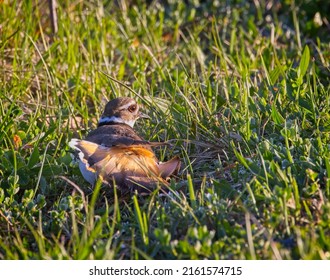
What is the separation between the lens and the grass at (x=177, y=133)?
410 centimetres

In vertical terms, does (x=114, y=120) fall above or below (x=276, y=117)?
below

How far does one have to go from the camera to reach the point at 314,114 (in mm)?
5195

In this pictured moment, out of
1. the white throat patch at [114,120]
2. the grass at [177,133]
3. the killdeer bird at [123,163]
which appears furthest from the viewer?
the white throat patch at [114,120]

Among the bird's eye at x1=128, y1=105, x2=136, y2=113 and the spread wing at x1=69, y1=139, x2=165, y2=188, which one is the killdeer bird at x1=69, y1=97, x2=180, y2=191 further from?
the bird's eye at x1=128, y1=105, x2=136, y2=113

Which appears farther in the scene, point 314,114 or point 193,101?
point 193,101

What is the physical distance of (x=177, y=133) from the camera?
5707 millimetres

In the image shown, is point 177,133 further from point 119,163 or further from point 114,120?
point 119,163

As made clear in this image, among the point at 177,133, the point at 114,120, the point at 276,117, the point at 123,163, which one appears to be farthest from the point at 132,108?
the point at 276,117

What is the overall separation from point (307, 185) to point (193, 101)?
→ 1954 mm

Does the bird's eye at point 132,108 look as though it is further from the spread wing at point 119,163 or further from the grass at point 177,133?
the spread wing at point 119,163

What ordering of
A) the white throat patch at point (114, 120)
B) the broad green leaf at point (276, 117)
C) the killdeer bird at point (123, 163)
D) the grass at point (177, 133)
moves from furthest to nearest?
1. the white throat patch at point (114, 120)
2. the broad green leaf at point (276, 117)
3. the killdeer bird at point (123, 163)
4. the grass at point (177, 133)

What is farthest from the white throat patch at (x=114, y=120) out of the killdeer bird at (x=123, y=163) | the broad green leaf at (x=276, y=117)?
the broad green leaf at (x=276, y=117)
